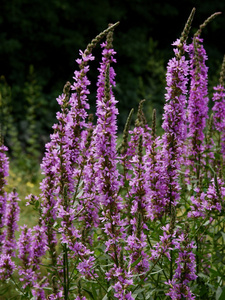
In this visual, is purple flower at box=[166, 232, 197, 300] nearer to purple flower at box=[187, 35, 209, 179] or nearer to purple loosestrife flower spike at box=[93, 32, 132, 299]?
purple loosestrife flower spike at box=[93, 32, 132, 299]

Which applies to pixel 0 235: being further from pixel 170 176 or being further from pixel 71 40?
pixel 71 40

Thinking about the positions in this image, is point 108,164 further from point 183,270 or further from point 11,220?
point 11,220

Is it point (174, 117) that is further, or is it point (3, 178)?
point (3, 178)

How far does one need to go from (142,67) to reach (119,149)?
11.9 m

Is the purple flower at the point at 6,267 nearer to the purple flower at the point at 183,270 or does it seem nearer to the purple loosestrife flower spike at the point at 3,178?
the purple loosestrife flower spike at the point at 3,178

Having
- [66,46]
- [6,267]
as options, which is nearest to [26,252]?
[6,267]

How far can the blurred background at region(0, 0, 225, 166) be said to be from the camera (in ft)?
42.5

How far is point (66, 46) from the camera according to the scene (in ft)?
45.4

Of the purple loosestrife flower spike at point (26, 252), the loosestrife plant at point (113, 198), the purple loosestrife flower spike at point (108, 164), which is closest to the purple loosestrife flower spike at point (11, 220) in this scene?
the loosestrife plant at point (113, 198)

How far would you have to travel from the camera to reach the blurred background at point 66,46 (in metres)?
13.0

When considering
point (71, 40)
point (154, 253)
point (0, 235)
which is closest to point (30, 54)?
point (71, 40)

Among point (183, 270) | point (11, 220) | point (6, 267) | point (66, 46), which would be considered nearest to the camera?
point (183, 270)

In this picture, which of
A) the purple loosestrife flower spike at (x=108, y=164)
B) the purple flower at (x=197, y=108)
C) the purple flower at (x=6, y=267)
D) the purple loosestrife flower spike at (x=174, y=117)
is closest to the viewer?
the purple loosestrife flower spike at (x=108, y=164)

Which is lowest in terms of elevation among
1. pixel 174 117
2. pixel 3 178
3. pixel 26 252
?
pixel 26 252
